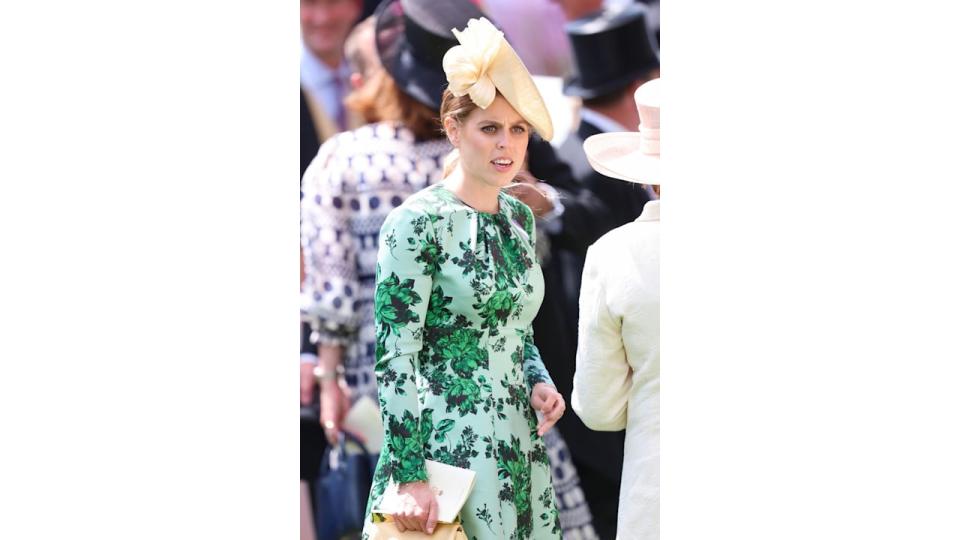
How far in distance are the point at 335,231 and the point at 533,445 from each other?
1.22 m

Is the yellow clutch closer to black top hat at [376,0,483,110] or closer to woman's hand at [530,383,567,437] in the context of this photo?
woman's hand at [530,383,567,437]

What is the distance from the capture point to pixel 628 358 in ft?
11.9

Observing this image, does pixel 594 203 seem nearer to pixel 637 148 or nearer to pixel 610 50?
pixel 637 148

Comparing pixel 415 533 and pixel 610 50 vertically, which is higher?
pixel 610 50

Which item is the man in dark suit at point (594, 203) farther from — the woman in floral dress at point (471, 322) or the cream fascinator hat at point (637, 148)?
the woman in floral dress at point (471, 322)

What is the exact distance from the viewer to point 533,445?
345cm

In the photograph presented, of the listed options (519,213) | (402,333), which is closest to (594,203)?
(519,213)

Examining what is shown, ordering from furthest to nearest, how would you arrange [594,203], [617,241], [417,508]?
1. [594,203]
2. [617,241]
3. [417,508]

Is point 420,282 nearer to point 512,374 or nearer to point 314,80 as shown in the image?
point 512,374

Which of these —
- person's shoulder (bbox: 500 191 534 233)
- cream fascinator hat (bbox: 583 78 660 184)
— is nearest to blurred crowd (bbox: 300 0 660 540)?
cream fascinator hat (bbox: 583 78 660 184)

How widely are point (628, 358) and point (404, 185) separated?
1103mm

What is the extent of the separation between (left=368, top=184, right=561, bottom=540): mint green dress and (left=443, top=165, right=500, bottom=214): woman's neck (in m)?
0.03

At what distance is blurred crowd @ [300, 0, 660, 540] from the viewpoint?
165 inches
